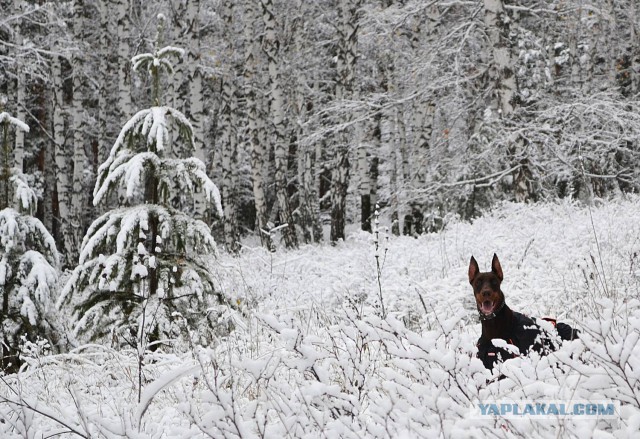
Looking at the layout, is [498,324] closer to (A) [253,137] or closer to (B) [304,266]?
(B) [304,266]

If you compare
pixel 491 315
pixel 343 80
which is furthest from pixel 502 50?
pixel 491 315

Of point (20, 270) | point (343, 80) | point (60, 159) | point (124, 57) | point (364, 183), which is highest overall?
point (124, 57)

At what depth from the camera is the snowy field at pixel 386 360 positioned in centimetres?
193

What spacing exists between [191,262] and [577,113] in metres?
8.32

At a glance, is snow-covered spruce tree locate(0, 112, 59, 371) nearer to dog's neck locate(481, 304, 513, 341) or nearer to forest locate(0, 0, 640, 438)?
forest locate(0, 0, 640, 438)

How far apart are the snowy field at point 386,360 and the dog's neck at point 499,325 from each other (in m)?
0.14

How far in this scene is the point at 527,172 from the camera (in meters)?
11.3

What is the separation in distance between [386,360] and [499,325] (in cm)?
84

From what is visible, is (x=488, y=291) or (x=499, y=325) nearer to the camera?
(x=499, y=325)

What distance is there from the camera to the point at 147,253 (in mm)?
6051

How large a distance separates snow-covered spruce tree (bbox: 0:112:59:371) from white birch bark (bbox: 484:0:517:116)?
29.3ft

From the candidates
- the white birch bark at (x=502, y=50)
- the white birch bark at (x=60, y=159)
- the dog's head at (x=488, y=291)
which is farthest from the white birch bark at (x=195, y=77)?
the dog's head at (x=488, y=291)

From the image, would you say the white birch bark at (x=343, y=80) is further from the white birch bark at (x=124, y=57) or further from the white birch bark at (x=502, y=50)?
the white birch bark at (x=124, y=57)

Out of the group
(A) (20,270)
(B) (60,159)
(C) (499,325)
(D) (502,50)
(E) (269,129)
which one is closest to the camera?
(C) (499,325)
